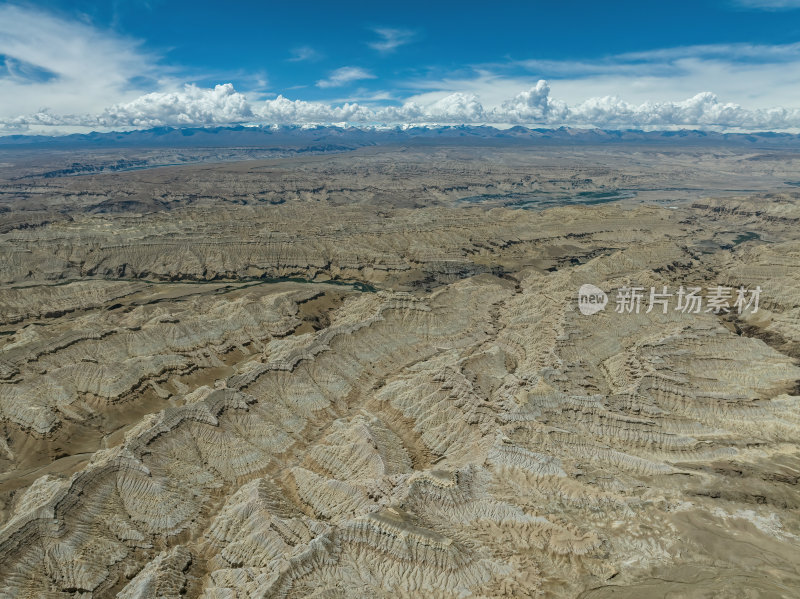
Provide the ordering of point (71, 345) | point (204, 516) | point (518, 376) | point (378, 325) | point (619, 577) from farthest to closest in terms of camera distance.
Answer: point (378, 325) → point (71, 345) → point (518, 376) → point (204, 516) → point (619, 577)

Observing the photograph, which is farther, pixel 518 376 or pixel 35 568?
pixel 518 376

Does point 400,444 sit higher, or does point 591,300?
point 591,300

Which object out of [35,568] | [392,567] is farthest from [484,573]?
[35,568]

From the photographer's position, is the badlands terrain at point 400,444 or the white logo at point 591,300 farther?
the white logo at point 591,300

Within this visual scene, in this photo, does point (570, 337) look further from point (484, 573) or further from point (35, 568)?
point (35, 568)

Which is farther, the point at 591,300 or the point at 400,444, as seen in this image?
the point at 591,300

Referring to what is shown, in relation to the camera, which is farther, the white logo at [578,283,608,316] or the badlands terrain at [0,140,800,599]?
the white logo at [578,283,608,316]

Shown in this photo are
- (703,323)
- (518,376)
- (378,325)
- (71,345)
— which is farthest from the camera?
(703,323)

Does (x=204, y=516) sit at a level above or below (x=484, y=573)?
below
